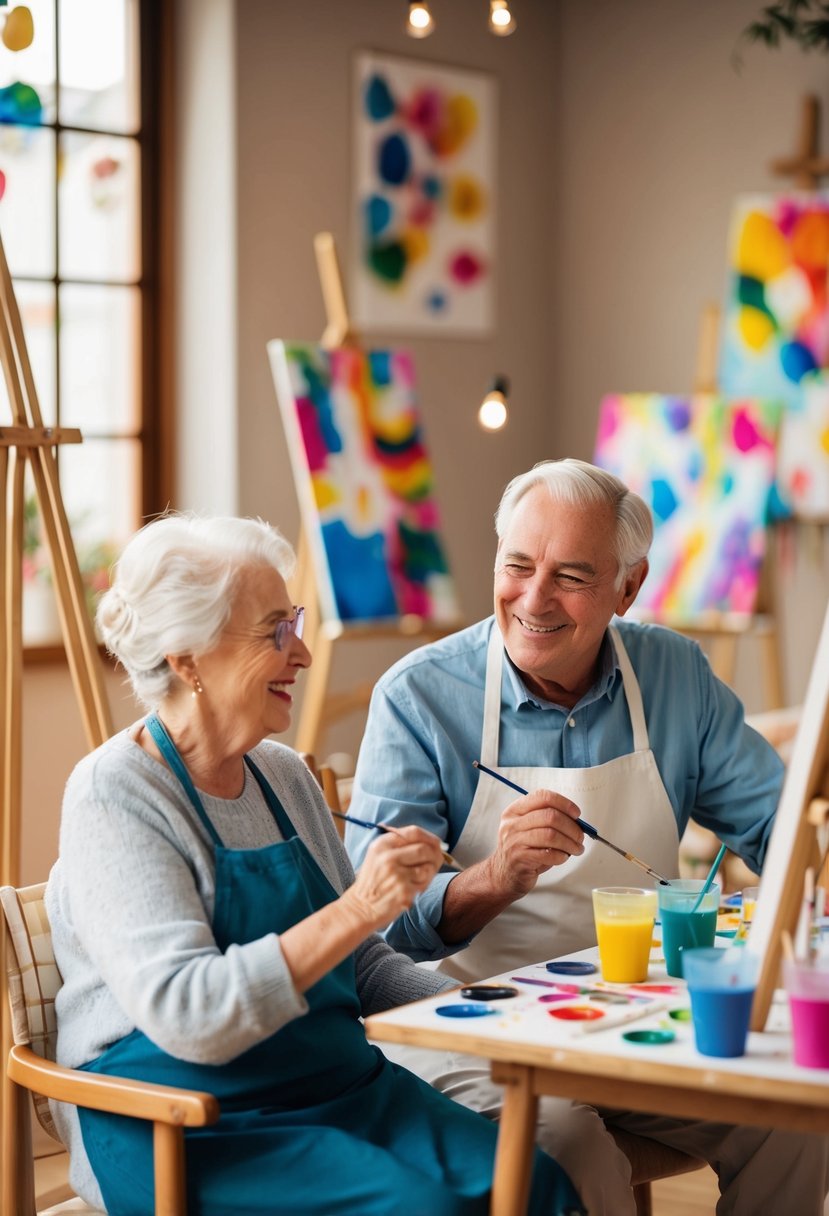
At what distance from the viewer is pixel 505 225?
19.5ft

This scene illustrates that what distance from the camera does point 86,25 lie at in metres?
4.75

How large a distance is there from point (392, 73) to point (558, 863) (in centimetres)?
385

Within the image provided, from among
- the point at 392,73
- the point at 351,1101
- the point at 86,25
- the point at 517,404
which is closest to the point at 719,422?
the point at 517,404

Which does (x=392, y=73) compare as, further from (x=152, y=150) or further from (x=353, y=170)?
(x=152, y=150)

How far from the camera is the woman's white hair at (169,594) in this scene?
6.54ft

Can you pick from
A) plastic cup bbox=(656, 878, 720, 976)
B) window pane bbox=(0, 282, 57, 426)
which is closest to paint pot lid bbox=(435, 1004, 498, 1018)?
plastic cup bbox=(656, 878, 720, 976)

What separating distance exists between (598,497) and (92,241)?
2776 mm

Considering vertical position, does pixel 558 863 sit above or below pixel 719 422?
below

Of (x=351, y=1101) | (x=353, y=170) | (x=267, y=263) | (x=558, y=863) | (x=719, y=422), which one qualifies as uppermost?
(x=353, y=170)

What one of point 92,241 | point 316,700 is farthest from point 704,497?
point 92,241

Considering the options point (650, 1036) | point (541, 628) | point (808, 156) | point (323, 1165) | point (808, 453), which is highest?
point (808, 156)

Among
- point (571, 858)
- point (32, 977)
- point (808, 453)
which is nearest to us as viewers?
point (32, 977)

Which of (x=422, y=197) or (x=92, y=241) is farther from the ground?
(x=422, y=197)

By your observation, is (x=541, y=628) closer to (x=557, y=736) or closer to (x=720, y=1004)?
(x=557, y=736)
